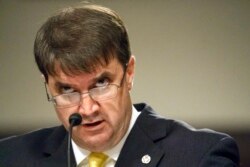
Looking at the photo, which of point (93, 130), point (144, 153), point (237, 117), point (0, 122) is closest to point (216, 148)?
point (144, 153)

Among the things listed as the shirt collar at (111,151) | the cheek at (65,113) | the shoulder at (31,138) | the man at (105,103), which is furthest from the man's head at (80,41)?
the shoulder at (31,138)

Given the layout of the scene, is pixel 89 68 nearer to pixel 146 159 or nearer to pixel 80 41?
pixel 80 41

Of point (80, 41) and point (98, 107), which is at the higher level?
point (80, 41)

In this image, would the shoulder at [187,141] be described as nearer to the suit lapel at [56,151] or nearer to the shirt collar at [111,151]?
the shirt collar at [111,151]

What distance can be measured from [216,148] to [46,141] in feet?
2.05

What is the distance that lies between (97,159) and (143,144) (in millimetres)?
155

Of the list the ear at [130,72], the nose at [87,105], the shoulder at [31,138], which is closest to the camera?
the nose at [87,105]

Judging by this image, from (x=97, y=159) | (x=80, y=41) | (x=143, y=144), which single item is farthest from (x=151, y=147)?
(x=80, y=41)

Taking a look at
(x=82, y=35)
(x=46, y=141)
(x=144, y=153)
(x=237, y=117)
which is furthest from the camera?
(x=237, y=117)

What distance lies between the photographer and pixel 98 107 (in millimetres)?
2098

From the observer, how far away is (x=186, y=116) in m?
3.30

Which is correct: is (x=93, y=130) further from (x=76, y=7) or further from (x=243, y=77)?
(x=243, y=77)

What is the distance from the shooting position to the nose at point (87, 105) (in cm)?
208

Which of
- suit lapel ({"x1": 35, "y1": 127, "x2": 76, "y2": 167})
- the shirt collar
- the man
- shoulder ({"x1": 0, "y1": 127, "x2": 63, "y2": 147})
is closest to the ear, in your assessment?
the man
